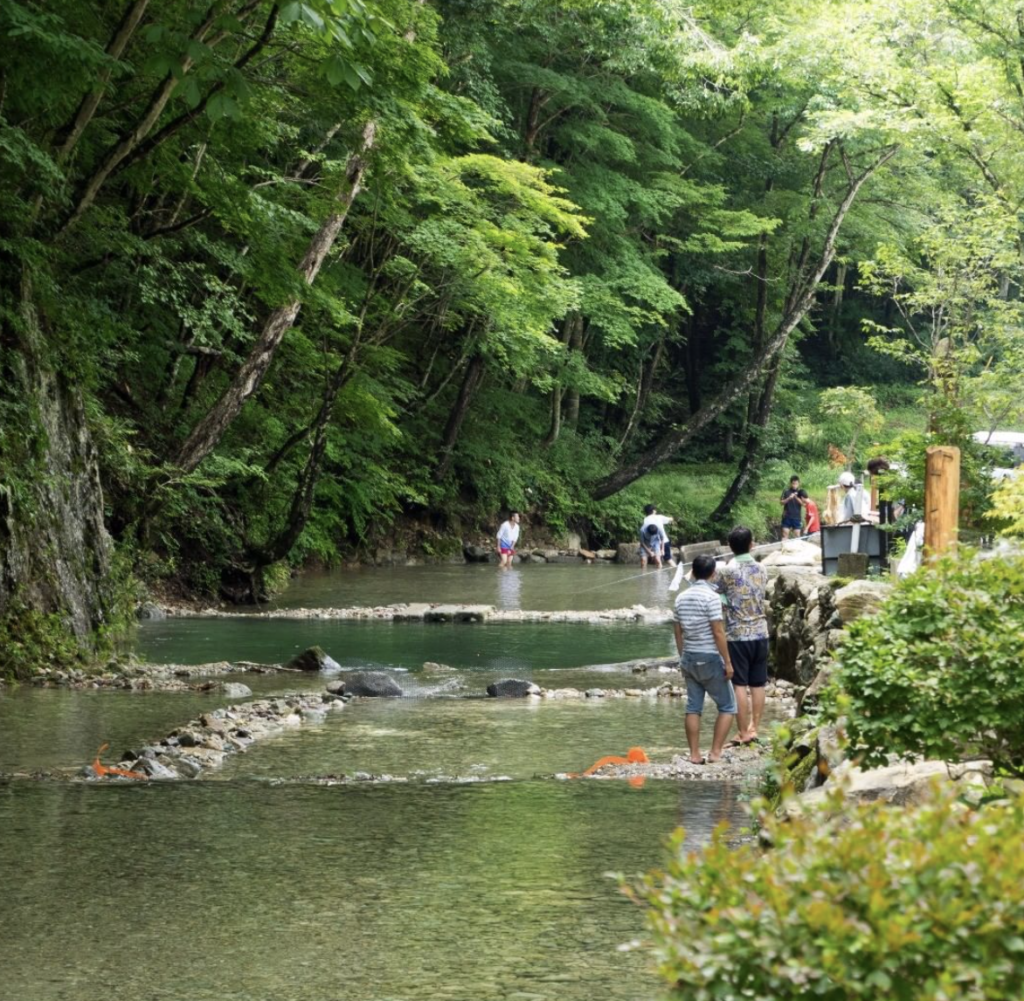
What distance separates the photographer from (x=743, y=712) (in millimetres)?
11898

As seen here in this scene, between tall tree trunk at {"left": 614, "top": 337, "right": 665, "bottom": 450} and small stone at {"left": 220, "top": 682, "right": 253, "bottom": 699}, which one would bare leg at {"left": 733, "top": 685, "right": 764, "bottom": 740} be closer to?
small stone at {"left": 220, "top": 682, "right": 253, "bottom": 699}

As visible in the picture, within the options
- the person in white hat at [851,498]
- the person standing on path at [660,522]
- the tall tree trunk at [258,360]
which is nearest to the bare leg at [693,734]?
the person in white hat at [851,498]

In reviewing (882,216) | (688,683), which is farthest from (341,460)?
(688,683)

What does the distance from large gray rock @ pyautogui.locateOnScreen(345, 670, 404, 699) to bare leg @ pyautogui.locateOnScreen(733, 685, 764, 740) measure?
411 centimetres

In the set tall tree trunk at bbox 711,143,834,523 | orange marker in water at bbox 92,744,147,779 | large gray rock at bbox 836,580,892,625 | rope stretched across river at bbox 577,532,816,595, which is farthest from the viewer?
tall tree trunk at bbox 711,143,834,523

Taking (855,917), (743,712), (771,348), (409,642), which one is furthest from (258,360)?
(771,348)

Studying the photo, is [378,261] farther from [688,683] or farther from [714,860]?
[714,860]

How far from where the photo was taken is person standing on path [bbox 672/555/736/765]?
36.5 ft

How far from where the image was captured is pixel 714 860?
3092 mm

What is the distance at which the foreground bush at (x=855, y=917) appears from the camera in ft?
9.29

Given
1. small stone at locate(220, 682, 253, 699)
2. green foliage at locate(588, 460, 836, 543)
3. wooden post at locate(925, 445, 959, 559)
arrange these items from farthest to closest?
green foliage at locate(588, 460, 836, 543) → small stone at locate(220, 682, 253, 699) → wooden post at locate(925, 445, 959, 559)

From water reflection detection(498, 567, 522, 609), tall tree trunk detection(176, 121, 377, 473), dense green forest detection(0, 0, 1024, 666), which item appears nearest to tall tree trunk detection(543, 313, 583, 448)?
dense green forest detection(0, 0, 1024, 666)

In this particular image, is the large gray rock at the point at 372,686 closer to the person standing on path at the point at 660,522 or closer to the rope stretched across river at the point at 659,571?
the rope stretched across river at the point at 659,571

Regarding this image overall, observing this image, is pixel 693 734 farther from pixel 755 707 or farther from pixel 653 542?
pixel 653 542
